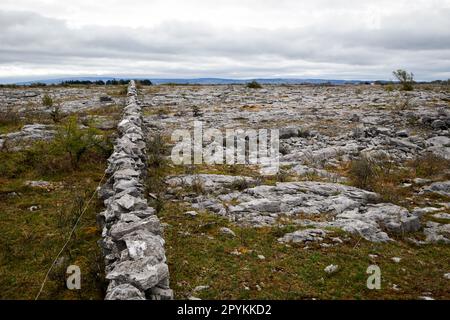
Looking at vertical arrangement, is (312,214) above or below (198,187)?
below

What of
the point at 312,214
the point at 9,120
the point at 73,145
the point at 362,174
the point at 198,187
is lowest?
the point at 312,214

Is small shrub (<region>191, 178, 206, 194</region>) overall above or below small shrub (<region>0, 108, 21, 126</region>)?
below

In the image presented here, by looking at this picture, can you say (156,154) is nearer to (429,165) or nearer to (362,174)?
(362,174)

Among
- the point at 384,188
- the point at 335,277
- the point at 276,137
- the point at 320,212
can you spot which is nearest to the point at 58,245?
the point at 335,277

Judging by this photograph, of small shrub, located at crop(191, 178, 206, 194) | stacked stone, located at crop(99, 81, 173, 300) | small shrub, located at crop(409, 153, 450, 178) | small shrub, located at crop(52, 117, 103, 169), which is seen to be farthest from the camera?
small shrub, located at crop(409, 153, 450, 178)

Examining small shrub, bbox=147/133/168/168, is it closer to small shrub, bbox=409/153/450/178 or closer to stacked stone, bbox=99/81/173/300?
stacked stone, bbox=99/81/173/300

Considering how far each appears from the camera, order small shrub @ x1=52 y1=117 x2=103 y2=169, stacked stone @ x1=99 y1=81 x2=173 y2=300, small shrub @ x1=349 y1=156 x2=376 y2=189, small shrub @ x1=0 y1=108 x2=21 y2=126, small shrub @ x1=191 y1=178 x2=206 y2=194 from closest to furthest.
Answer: stacked stone @ x1=99 y1=81 x2=173 y2=300, small shrub @ x1=191 y1=178 x2=206 y2=194, small shrub @ x1=349 y1=156 x2=376 y2=189, small shrub @ x1=52 y1=117 x2=103 y2=169, small shrub @ x1=0 y1=108 x2=21 y2=126

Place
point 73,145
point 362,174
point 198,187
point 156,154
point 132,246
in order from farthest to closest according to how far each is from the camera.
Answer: point 156,154, point 73,145, point 362,174, point 198,187, point 132,246

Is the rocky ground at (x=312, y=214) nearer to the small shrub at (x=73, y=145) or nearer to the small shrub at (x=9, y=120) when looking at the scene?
the small shrub at (x=9, y=120)

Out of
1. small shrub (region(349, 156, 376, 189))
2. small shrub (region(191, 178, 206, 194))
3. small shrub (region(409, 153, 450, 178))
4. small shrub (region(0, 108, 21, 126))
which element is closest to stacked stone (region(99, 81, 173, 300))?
small shrub (region(191, 178, 206, 194))

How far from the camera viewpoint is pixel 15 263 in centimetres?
671

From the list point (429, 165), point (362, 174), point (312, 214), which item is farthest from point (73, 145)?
point (429, 165)

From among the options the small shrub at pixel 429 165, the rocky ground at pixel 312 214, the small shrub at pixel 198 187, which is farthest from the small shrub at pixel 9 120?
the small shrub at pixel 429 165

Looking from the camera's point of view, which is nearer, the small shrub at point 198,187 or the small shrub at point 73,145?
the small shrub at point 198,187
